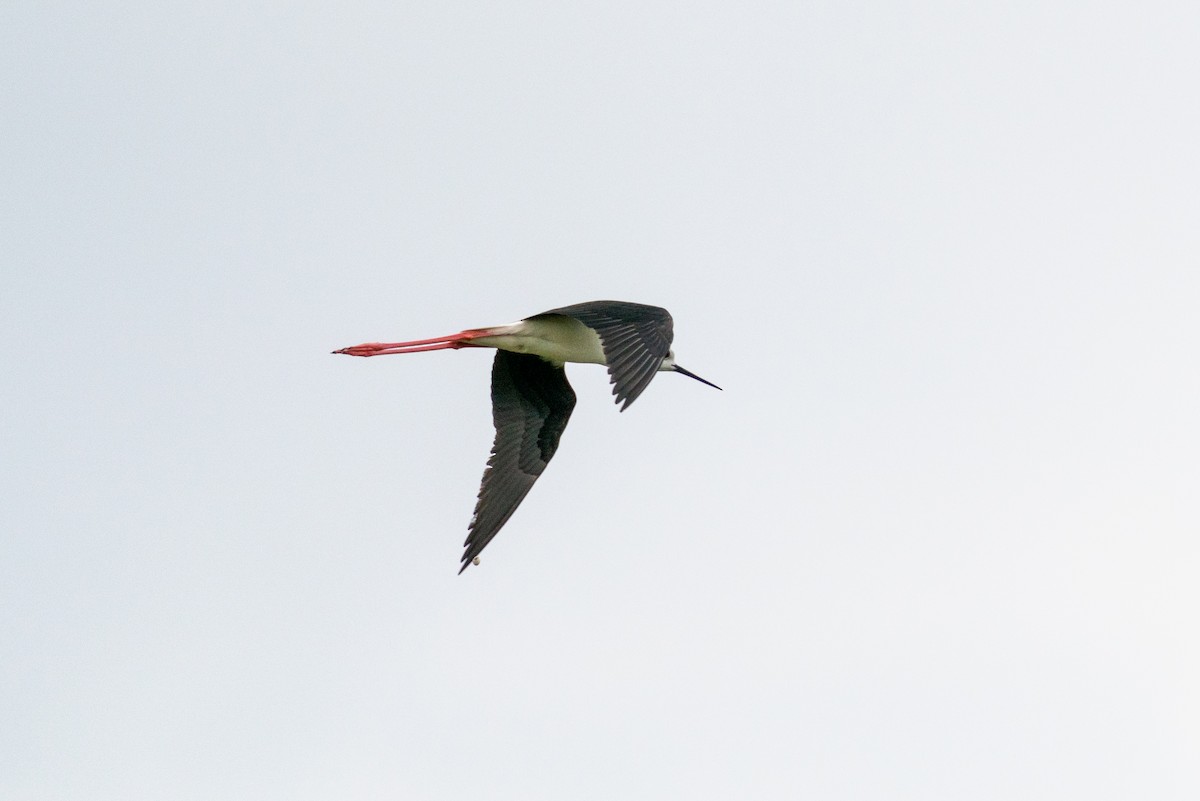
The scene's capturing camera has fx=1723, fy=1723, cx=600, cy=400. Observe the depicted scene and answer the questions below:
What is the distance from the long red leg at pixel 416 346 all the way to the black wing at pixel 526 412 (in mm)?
537

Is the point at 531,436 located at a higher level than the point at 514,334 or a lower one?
lower

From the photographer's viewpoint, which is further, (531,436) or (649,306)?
(531,436)

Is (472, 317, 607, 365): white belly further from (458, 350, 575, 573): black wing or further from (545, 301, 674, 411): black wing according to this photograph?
(545, 301, 674, 411): black wing

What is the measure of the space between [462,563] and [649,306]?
2.27 metres

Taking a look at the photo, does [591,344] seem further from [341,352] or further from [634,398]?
[634,398]

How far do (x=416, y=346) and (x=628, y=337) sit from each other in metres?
2.52

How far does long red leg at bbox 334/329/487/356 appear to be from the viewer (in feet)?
40.3

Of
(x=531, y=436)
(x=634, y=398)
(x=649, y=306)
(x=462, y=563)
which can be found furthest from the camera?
(x=531, y=436)

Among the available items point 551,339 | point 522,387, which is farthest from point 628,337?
point 522,387

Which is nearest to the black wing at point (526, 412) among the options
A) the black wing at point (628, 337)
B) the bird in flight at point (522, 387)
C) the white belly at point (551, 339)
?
the bird in flight at point (522, 387)

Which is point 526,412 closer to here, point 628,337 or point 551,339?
point 551,339

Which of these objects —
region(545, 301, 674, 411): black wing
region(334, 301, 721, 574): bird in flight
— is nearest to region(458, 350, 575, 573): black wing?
region(334, 301, 721, 574): bird in flight

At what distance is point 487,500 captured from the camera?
12430mm

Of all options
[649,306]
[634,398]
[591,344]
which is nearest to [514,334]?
[591,344]
